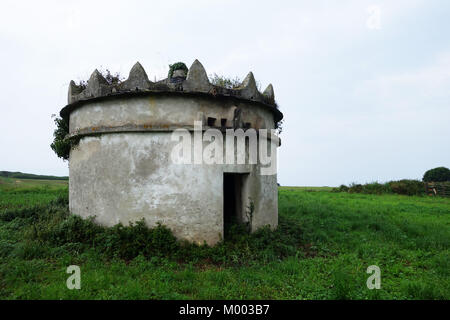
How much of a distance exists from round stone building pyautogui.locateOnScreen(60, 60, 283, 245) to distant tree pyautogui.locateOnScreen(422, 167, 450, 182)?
3448 cm

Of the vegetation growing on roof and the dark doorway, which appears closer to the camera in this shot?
the dark doorway

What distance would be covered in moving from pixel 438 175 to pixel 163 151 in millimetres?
36897

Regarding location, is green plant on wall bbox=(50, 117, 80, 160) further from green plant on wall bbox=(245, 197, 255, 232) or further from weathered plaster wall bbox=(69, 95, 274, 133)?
green plant on wall bbox=(245, 197, 255, 232)

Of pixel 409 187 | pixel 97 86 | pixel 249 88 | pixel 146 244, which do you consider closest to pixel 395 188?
pixel 409 187

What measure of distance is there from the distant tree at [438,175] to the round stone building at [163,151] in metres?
34.5

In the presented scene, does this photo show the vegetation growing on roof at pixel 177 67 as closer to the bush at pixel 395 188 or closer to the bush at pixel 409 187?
the bush at pixel 395 188

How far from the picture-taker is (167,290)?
4.15 meters

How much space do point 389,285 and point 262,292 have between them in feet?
8.04

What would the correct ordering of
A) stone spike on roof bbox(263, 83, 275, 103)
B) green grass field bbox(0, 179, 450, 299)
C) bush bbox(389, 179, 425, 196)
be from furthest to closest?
bush bbox(389, 179, 425, 196), stone spike on roof bbox(263, 83, 275, 103), green grass field bbox(0, 179, 450, 299)

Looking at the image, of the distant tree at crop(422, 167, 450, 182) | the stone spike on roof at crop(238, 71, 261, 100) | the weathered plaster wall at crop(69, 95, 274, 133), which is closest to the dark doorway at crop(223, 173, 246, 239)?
the weathered plaster wall at crop(69, 95, 274, 133)

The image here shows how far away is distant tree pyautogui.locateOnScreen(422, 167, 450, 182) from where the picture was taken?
1223 inches

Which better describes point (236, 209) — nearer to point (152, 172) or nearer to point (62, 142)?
point (152, 172)

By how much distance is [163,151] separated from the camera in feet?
19.9
